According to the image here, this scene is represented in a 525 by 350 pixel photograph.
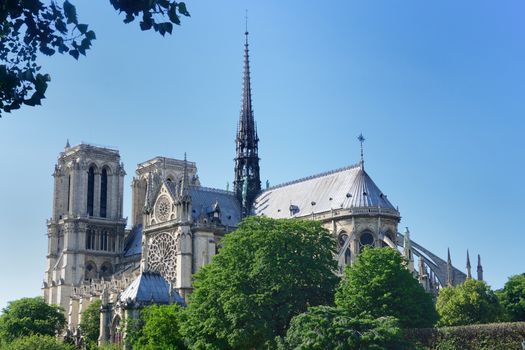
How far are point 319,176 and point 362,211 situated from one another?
10.6 meters

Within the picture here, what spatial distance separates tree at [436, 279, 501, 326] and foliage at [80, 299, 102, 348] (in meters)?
34.0

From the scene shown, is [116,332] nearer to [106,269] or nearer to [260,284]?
[260,284]

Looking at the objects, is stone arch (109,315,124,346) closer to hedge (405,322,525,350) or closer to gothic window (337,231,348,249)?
gothic window (337,231,348,249)

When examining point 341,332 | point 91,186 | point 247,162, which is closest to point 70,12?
point 341,332

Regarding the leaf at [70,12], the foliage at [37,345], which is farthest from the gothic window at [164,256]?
the leaf at [70,12]

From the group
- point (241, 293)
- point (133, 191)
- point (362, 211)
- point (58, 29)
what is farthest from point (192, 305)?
point (133, 191)

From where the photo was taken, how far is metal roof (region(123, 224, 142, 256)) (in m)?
116


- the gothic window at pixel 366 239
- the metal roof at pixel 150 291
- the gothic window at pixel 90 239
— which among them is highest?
the gothic window at pixel 90 239

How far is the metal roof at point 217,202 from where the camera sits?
297 ft

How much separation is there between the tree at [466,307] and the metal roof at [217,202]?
29.0m

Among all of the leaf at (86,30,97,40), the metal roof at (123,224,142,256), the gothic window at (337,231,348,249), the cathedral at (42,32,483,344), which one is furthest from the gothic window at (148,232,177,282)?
the leaf at (86,30,97,40)

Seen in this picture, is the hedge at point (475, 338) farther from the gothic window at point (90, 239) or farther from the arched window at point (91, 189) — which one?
the arched window at point (91, 189)

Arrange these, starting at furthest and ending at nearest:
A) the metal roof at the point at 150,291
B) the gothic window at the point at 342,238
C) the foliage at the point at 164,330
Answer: the gothic window at the point at 342,238
the metal roof at the point at 150,291
the foliage at the point at 164,330

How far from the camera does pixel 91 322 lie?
90625 millimetres
